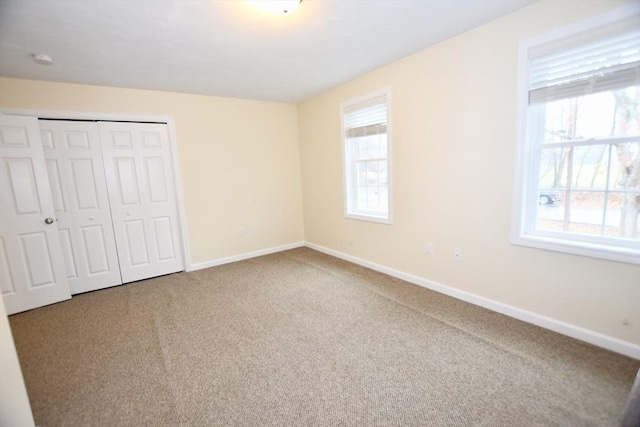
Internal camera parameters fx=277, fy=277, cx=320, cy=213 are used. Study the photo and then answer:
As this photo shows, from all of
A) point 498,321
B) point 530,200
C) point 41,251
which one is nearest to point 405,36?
point 530,200

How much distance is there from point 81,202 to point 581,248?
504 cm

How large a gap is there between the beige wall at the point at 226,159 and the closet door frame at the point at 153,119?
0.06 m

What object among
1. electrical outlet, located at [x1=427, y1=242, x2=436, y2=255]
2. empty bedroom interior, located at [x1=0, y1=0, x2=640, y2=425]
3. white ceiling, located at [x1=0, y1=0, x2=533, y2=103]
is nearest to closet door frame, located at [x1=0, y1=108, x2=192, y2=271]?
empty bedroom interior, located at [x1=0, y1=0, x2=640, y2=425]

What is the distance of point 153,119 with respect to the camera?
3.68 metres

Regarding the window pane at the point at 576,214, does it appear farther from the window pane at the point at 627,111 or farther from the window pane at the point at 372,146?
the window pane at the point at 372,146

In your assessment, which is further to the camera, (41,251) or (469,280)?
(41,251)

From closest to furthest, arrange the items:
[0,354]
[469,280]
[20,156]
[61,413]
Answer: [0,354], [61,413], [469,280], [20,156]

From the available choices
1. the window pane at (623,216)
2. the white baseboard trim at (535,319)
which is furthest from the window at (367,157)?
the window pane at (623,216)

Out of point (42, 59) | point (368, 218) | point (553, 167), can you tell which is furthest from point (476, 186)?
point (42, 59)

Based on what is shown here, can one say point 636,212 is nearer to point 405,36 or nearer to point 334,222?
point 405,36

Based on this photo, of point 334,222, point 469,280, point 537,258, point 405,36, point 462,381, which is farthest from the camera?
point 334,222

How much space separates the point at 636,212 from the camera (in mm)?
1879

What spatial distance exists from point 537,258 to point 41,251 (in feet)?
16.3

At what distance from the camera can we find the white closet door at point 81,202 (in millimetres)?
3221
